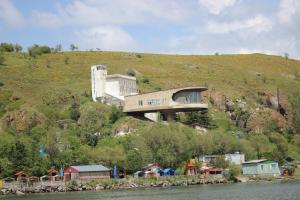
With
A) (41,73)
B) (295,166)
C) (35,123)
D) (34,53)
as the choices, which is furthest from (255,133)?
(34,53)

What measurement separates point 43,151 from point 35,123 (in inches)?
830

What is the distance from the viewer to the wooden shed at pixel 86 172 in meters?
93.6

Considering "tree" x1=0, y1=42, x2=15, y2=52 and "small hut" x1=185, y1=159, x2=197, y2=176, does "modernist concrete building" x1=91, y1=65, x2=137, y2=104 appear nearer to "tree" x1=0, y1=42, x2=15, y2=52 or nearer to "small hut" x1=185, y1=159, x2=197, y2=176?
"small hut" x1=185, y1=159, x2=197, y2=176

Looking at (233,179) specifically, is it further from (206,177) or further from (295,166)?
(295,166)

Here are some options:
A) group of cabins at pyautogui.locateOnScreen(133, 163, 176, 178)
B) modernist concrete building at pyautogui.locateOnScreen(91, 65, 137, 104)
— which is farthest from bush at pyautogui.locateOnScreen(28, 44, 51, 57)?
group of cabins at pyautogui.locateOnScreen(133, 163, 176, 178)

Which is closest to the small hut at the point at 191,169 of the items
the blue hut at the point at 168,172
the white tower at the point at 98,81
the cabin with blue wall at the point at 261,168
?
the blue hut at the point at 168,172

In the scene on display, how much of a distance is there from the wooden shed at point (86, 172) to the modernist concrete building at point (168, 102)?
2953 cm

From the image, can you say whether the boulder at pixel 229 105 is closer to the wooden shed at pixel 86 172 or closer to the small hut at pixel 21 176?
the wooden shed at pixel 86 172

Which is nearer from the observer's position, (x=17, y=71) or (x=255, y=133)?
(x=255, y=133)

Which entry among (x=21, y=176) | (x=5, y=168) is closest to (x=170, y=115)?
(x=21, y=176)

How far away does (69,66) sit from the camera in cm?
17125

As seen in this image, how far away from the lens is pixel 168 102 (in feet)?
402

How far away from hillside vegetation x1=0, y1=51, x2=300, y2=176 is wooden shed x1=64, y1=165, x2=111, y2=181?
377cm

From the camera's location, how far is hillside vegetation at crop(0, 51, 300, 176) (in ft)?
333
